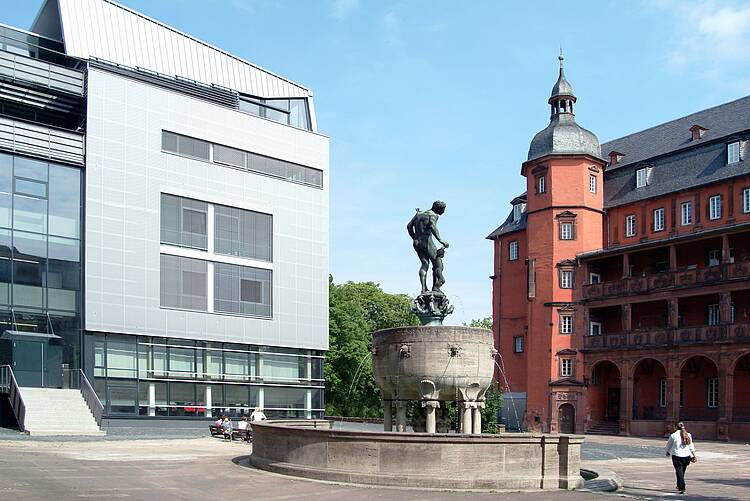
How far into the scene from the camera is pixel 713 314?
5316 centimetres

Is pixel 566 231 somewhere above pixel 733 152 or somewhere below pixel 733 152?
below

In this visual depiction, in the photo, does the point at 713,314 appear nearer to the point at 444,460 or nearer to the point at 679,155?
the point at 679,155

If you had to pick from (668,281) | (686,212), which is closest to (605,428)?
(668,281)

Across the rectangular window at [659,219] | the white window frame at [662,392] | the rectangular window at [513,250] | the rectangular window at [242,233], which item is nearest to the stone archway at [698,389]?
Answer: the white window frame at [662,392]

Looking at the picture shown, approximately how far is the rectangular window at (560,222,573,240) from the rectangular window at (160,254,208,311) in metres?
26.3

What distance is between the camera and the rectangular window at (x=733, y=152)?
53.5 meters

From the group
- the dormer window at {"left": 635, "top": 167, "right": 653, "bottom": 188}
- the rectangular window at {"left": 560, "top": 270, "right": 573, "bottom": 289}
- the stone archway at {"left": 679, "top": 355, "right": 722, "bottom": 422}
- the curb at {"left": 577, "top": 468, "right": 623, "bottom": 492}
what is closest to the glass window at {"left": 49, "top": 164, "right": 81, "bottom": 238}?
the curb at {"left": 577, "top": 468, "right": 623, "bottom": 492}

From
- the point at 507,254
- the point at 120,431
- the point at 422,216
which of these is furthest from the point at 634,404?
the point at 422,216

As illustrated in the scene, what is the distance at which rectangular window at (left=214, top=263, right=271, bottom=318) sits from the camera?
46.5 metres

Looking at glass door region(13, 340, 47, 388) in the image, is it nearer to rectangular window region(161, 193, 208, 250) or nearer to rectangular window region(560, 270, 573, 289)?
rectangular window region(161, 193, 208, 250)

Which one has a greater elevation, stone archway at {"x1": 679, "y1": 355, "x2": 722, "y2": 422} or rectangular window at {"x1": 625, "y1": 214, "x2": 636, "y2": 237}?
rectangular window at {"x1": 625, "y1": 214, "x2": 636, "y2": 237}

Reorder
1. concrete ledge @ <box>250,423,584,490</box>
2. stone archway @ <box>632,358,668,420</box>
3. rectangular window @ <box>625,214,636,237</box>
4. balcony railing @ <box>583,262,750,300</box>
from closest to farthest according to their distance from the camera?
concrete ledge @ <box>250,423,584,490</box> → balcony railing @ <box>583,262,750,300</box> → stone archway @ <box>632,358,668,420</box> → rectangular window @ <box>625,214,636,237</box>

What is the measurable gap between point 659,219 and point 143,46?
34.2 m

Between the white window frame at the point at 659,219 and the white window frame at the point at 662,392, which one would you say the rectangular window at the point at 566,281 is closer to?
the white window frame at the point at 659,219
